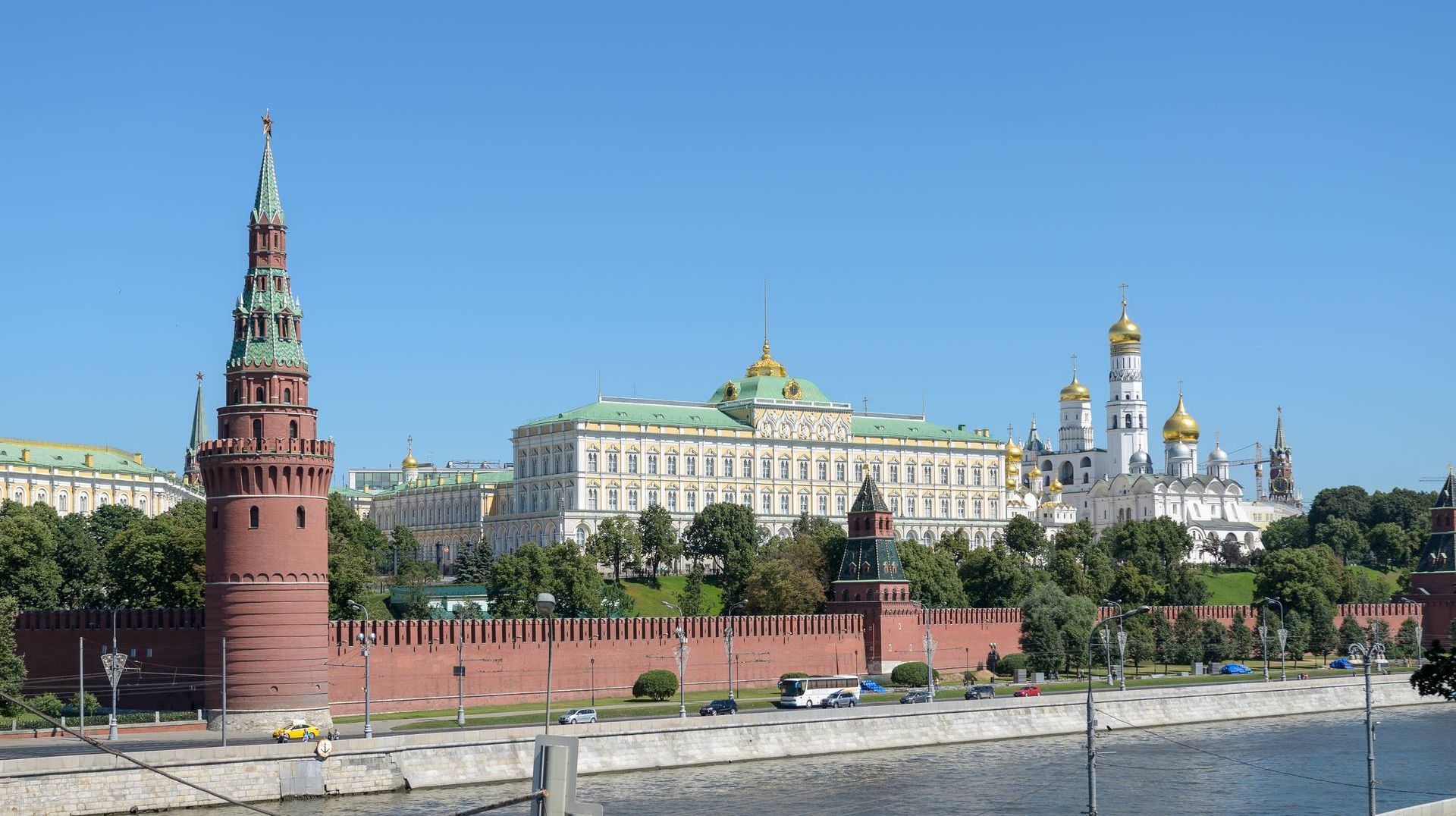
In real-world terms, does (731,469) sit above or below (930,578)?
above

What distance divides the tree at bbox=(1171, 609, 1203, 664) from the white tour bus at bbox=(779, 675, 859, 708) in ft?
89.2

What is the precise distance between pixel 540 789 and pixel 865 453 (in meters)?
144

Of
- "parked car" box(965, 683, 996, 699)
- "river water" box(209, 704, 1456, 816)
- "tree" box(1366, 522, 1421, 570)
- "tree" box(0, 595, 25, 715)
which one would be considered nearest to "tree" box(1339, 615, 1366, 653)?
"parked car" box(965, 683, 996, 699)

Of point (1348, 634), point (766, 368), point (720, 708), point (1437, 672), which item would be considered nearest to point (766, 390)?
point (766, 368)

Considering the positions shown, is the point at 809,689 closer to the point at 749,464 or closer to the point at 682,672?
the point at 682,672

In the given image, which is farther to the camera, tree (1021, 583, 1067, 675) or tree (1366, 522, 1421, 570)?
tree (1366, 522, 1421, 570)

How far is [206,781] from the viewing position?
50438mm

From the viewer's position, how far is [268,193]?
2697 inches

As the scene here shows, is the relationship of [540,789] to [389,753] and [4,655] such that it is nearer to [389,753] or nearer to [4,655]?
[389,753]

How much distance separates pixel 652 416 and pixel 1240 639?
58.7m

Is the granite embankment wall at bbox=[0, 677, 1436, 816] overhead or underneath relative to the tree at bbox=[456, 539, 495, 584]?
underneath

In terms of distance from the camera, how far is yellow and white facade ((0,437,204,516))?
141m

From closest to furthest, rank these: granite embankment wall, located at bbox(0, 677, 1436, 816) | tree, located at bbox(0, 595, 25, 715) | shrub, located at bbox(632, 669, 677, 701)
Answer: granite embankment wall, located at bbox(0, 677, 1436, 816) < tree, located at bbox(0, 595, 25, 715) < shrub, located at bbox(632, 669, 677, 701)

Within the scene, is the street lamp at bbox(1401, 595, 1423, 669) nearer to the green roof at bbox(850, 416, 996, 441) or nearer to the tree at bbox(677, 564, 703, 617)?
the tree at bbox(677, 564, 703, 617)
